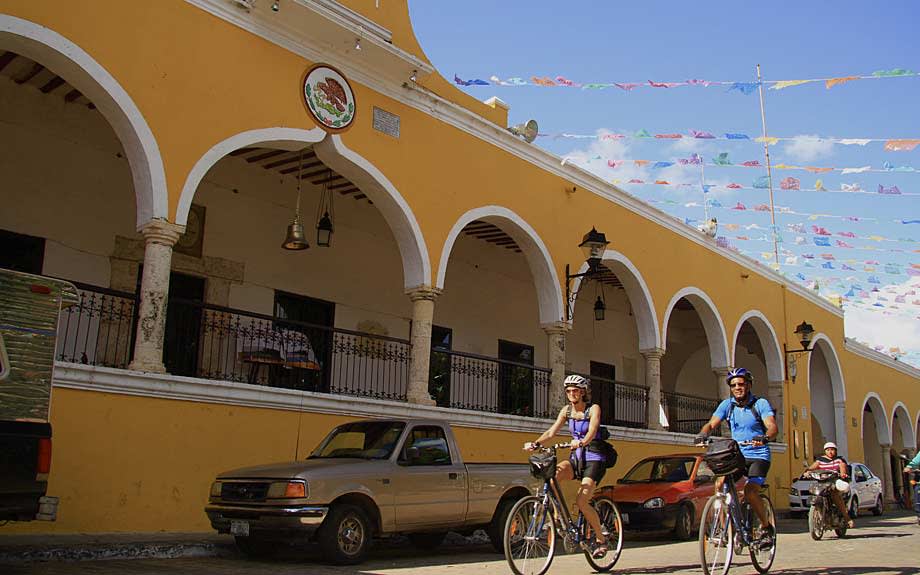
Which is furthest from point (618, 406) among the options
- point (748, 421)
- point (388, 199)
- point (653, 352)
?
point (748, 421)

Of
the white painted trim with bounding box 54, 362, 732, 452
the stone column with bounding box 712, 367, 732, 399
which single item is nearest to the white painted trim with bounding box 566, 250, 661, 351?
the stone column with bounding box 712, 367, 732, 399

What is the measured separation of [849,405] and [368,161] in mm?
20725

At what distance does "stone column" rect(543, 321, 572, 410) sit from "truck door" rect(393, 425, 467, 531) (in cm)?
552

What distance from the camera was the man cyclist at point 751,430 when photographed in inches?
277

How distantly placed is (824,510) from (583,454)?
6.45 meters

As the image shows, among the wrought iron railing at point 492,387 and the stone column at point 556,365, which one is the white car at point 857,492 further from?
the stone column at point 556,365

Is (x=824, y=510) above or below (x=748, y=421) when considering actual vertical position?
below

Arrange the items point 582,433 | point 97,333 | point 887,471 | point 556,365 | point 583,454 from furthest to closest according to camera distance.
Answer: point 887,471
point 556,365
point 97,333
point 582,433
point 583,454

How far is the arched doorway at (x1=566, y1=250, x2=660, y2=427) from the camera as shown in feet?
55.0

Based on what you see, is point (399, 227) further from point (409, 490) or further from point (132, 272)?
point (409, 490)

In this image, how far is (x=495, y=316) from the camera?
1786cm

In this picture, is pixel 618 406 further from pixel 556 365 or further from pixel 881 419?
pixel 881 419

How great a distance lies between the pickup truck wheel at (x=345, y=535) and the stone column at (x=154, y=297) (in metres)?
2.81

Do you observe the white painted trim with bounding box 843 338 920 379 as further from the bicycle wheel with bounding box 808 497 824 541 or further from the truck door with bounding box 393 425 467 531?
the truck door with bounding box 393 425 467 531
